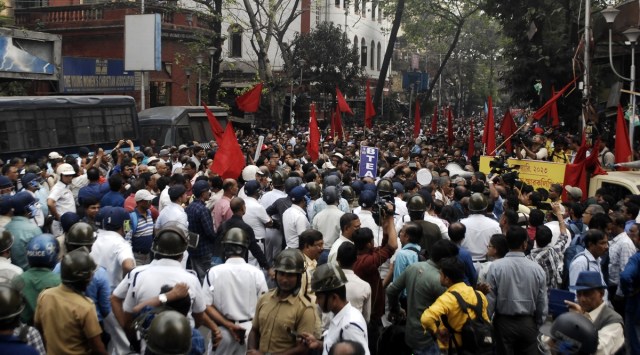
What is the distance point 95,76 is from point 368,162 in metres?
19.7

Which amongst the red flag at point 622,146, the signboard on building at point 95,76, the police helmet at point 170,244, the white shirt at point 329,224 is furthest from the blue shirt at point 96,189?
the signboard on building at point 95,76

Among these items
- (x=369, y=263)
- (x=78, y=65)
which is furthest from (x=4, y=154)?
(x=369, y=263)

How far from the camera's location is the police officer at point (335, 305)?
456 cm

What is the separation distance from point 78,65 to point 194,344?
26347 mm

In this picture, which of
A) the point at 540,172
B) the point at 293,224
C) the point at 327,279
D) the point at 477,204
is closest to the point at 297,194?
the point at 293,224

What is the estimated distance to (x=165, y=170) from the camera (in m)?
11.5

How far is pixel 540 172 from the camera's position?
12086 millimetres

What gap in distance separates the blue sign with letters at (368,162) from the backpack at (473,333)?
25.0ft

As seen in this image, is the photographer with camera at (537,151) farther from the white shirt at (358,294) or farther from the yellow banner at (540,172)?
the white shirt at (358,294)

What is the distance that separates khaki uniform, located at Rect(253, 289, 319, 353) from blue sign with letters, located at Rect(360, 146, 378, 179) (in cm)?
794

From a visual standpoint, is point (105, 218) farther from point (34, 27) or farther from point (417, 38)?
point (417, 38)

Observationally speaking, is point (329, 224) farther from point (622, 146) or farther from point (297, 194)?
point (622, 146)

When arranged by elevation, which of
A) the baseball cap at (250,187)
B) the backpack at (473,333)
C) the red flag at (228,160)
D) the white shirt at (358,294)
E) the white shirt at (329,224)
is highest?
the red flag at (228,160)

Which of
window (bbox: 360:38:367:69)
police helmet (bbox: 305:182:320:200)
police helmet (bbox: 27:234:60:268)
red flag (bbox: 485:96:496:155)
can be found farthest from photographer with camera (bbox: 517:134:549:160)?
window (bbox: 360:38:367:69)
